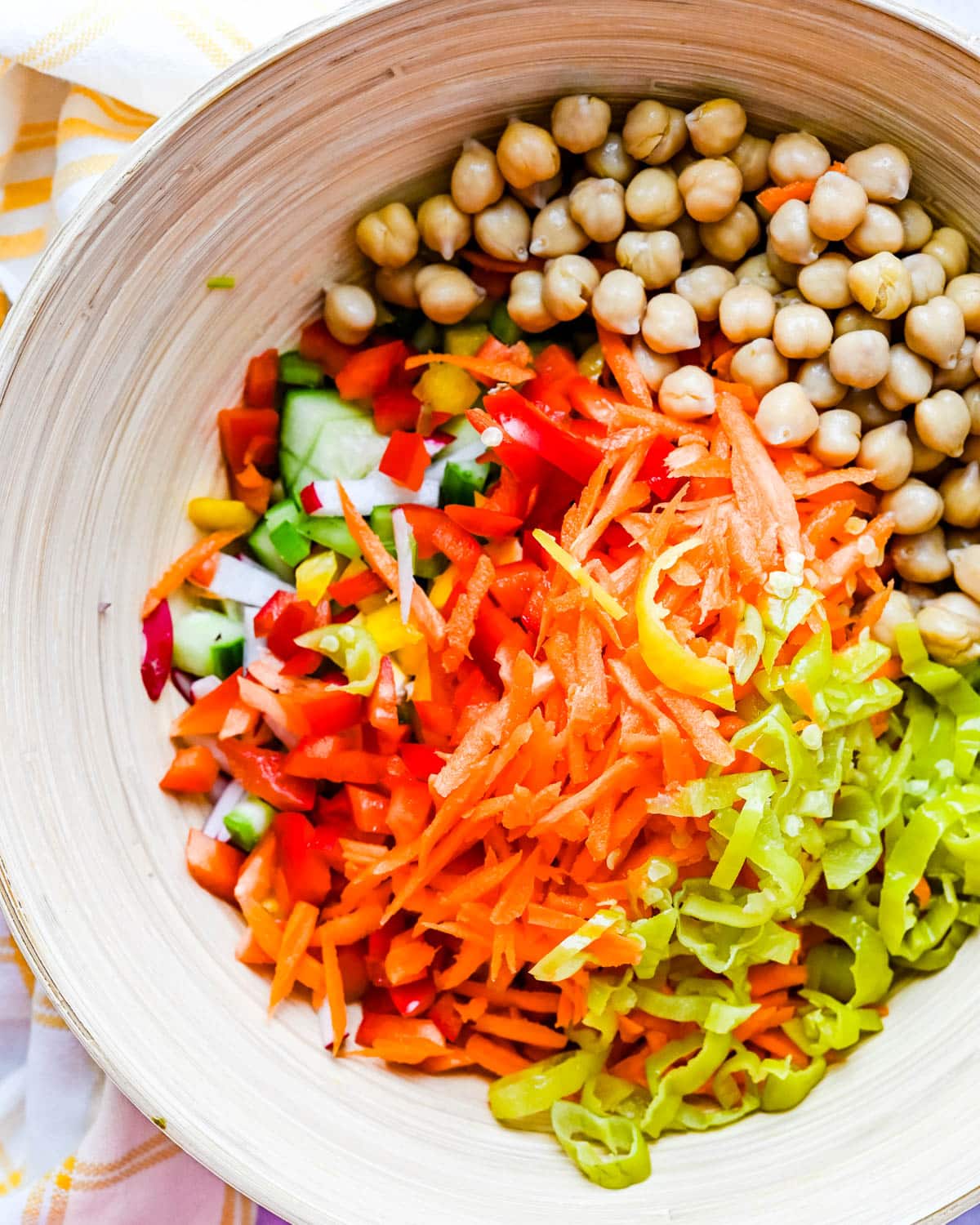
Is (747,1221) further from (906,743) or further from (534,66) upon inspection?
(534,66)

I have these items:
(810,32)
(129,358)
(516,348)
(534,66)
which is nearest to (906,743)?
(516,348)

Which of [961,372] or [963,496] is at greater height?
[961,372]

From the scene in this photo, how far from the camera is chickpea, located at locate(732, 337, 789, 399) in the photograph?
5.68 ft

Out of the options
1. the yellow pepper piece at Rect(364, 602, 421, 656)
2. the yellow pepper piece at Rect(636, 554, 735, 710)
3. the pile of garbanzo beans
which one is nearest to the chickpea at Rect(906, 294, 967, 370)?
the pile of garbanzo beans

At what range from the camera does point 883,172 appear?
5.43ft

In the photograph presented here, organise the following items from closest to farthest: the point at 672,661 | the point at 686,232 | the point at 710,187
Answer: the point at 672,661, the point at 710,187, the point at 686,232

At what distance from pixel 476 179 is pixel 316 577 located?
2.26 ft

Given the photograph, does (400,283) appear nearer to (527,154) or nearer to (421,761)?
(527,154)

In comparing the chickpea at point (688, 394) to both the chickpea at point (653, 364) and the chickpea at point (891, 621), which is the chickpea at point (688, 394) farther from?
the chickpea at point (891, 621)

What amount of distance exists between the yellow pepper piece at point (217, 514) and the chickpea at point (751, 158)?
984mm

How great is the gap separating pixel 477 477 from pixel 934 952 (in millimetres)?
1056

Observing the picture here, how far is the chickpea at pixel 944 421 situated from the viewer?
1.70 metres

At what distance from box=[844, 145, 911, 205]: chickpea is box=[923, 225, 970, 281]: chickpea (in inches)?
3.7

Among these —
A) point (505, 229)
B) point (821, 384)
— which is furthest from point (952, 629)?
point (505, 229)
